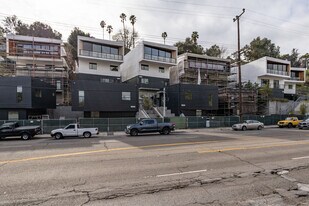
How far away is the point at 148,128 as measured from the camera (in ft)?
70.6

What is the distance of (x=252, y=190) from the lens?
5.41m

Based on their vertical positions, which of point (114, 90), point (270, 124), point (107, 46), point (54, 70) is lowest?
point (270, 124)

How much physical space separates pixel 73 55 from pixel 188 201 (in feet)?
203

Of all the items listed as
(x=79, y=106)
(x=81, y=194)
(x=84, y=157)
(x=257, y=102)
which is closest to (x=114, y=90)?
(x=79, y=106)

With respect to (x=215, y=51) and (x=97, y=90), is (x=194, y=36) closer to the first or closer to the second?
(x=215, y=51)

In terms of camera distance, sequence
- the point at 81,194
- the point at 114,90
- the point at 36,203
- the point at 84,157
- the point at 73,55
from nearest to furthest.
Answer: the point at 36,203, the point at 81,194, the point at 84,157, the point at 114,90, the point at 73,55

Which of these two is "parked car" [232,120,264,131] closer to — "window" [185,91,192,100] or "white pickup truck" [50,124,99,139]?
"window" [185,91,192,100]

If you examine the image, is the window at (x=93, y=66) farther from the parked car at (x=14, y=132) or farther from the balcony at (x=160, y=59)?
the parked car at (x=14, y=132)

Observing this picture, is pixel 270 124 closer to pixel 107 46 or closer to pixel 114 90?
pixel 114 90

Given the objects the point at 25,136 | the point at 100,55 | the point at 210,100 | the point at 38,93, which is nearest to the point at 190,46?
the point at 210,100

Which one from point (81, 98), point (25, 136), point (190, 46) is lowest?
point (25, 136)

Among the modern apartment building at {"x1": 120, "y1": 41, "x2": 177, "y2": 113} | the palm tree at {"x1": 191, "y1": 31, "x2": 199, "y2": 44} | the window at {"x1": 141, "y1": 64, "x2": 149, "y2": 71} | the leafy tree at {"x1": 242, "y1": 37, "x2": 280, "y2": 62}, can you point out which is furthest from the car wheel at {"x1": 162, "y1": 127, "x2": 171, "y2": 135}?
the leafy tree at {"x1": 242, "y1": 37, "x2": 280, "y2": 62}

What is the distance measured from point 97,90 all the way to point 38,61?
21969mm

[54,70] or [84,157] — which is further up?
[54,70]
